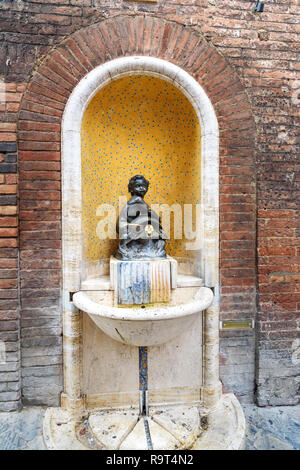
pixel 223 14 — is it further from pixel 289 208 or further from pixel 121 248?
pixel 121 248

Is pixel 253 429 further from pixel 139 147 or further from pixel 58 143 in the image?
pixel 58 143

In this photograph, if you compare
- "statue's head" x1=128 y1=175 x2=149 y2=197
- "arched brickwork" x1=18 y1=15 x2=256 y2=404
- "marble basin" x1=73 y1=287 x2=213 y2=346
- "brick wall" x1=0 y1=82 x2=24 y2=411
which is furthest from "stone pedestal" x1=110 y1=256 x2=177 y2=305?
"brick wall" x1=0 y1=82 x2=24 y2=411

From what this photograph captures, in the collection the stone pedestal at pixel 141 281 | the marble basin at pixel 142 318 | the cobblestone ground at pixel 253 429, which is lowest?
the cobblestone ground at pixel 253 429

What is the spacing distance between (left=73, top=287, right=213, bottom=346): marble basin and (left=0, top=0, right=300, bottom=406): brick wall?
0.42 meters

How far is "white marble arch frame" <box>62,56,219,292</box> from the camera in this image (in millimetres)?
2182

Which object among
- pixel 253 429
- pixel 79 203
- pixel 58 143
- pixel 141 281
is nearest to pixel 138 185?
pixel 79 203

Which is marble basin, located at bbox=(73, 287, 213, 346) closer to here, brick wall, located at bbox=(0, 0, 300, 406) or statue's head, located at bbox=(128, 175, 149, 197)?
brick wall, located at bbox=(0, 0, 300, 406)

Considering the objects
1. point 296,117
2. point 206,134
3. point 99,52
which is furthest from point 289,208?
point 99,52

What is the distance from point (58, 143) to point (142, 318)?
152 centimetres

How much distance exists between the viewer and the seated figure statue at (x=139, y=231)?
231cm

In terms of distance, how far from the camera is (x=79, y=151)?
2221 millimetres

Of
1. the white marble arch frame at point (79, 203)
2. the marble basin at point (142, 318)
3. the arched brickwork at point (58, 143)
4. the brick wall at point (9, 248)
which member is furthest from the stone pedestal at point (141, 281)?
the brick wall at point (9, 248)

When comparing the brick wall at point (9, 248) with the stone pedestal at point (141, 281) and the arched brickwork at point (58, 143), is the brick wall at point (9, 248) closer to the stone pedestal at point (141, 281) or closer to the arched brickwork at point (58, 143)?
the arched brickwork at point (58, 143)

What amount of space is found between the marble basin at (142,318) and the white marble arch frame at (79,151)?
28 cm
